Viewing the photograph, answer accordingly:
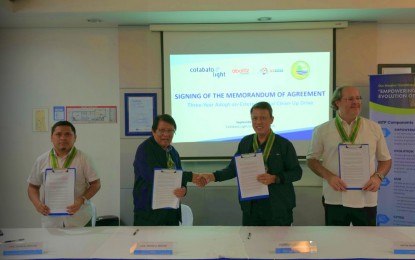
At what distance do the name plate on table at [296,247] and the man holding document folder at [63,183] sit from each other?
4.95ft

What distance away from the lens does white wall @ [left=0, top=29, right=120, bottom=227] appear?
4.48 metres

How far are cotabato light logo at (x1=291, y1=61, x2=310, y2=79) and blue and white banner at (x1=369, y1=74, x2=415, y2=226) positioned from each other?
0.72 metres

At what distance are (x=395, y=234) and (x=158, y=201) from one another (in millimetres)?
1566

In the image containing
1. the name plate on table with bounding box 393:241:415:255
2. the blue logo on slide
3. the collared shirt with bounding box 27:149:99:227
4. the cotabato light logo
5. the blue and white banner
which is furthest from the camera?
the cotabato light logo

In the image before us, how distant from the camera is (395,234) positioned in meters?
2.25

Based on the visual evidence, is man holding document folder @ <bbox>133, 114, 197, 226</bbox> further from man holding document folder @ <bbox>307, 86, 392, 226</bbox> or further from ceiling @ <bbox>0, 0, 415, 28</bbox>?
ceiling @ <bbox>0, 0, 415, 28</bbox>

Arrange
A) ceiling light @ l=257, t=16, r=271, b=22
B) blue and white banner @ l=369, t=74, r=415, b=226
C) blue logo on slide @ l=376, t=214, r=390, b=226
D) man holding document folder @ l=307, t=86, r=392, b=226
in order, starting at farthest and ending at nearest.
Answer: ceiling light @ l=257, t=16, r=271, b=22 < blue logo on slide @ l=376, t=214, r=390, b=226 < blue and white banner @ l=369, t=74, r=415, b=226 < man holding document folder @ l=307, t=86, r=392, b=226

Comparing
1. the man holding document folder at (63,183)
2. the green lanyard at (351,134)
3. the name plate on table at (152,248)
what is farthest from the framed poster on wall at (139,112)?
the name plate on table at (152,248)

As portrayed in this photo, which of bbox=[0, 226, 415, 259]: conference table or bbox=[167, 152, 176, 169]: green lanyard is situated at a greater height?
bbox=[167, 152, 176, 169]: green lanyard

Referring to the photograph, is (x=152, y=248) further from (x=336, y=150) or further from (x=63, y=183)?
(x=336, y=150)

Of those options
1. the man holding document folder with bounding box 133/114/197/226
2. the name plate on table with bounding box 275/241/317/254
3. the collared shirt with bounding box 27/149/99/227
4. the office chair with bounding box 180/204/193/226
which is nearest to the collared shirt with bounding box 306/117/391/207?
the name plate on table with bounding box 275/241/317/254

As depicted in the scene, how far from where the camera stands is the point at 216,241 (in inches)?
84.6

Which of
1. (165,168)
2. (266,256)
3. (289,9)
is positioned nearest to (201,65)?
(289,9)

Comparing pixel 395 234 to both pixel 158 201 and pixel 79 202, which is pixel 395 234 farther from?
pixel 79 202
